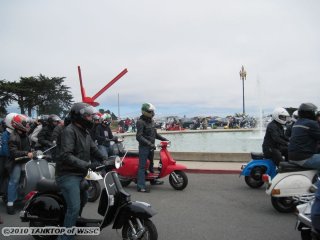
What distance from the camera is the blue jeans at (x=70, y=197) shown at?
179 inches

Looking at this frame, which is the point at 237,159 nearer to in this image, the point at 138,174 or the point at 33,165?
the point at 138,174

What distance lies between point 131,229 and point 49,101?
52.0 metres

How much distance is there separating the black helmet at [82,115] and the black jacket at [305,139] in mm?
3540

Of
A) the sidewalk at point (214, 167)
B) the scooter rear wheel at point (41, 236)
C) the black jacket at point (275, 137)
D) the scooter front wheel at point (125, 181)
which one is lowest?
→ the sidewalk at point (214, 167)

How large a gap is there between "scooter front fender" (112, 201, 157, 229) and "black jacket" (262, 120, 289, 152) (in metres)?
4.23

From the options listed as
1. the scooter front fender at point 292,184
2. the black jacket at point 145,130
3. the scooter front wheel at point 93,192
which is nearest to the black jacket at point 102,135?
the black jacket at point 145,130

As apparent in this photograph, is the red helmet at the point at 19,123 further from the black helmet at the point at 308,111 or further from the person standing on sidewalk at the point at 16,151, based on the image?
the black helmet at the point at 308,111

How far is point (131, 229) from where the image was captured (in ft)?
14.8

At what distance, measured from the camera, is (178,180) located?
28.8ft

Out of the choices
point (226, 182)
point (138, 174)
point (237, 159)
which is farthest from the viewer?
point (237, 159)

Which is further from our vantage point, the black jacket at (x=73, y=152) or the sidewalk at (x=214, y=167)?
the sidewalk at (x=214, y=167)

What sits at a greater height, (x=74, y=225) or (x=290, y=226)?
(x=74, y=225)

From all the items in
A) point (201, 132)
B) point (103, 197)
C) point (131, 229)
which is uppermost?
point (103, 197)

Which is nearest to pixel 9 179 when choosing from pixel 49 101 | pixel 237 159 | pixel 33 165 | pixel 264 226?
pixel 33 165
